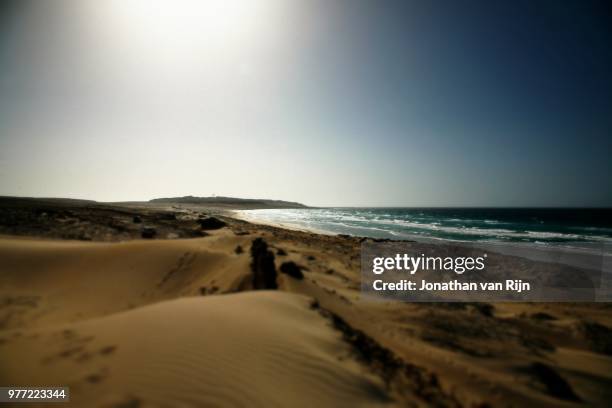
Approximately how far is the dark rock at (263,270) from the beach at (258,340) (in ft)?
0.14

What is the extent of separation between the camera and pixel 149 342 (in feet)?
11.0

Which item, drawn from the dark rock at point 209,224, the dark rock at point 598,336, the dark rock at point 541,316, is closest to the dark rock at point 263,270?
the dark rock at point 541,316

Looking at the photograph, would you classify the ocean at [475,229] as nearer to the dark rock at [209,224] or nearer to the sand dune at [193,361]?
the dark rock at [209,224]

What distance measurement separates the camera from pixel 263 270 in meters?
7.20

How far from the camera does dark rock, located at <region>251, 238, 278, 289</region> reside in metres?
6.79

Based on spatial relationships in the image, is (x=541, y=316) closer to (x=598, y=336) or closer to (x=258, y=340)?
(x=598, y=336)

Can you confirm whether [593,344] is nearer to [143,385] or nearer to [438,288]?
[438,288]

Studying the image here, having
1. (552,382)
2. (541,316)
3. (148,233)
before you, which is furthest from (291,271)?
(148,233)

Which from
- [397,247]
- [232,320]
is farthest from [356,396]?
[397,247]

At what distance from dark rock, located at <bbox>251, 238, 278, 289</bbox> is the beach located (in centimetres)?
4

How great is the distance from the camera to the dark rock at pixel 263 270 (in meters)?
6.79

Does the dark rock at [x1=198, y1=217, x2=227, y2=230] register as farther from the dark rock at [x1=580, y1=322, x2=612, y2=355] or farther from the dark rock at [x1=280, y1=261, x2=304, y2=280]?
the dark rock at [x1=580, y1=322, x2=612, y2=355]

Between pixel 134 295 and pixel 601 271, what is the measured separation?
21.1 m

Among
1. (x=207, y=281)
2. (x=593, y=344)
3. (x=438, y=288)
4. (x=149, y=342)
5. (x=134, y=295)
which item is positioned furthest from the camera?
(x=438, y=288)
